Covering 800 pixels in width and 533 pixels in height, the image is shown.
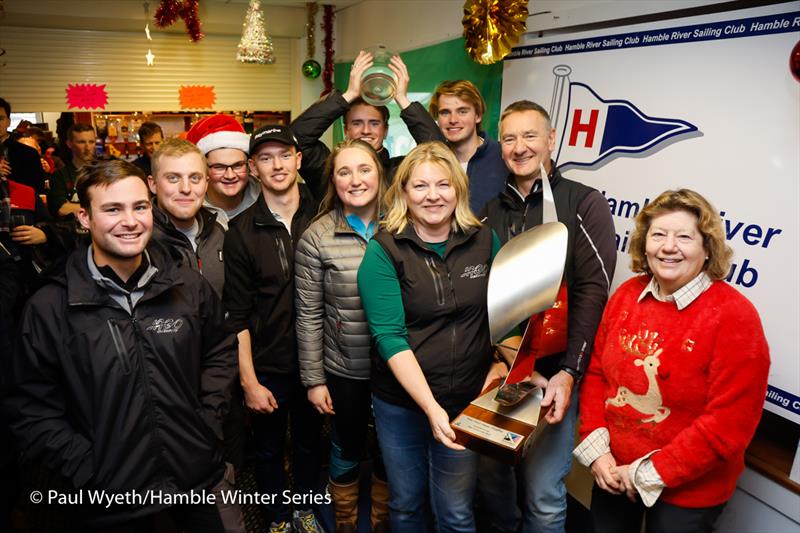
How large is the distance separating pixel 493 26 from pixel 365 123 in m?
0.94

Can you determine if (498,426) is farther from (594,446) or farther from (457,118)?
(457,118)

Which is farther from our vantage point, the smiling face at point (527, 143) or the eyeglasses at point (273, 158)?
the eyeglasses at point (273, 158)

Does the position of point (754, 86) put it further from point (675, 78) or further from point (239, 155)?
point (239, 155)

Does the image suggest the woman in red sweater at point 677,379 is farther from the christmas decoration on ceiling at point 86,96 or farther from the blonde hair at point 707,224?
the christmas decoration on ceiling at point 86,96

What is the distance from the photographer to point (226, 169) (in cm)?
226

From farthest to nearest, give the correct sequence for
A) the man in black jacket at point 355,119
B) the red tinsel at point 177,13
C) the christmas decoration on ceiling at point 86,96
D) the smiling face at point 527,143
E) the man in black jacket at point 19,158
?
the christmas decoration on ceiling at point 86,96 → the red tinsel at point 177,13 → the man in black jacket at point 19,158 → the man in black jacket at point 355,119 → the smiling face at point 527,143

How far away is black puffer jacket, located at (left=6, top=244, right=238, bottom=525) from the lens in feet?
4.62

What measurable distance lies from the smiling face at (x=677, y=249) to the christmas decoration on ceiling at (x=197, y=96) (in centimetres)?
510

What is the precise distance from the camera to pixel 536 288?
147 cm

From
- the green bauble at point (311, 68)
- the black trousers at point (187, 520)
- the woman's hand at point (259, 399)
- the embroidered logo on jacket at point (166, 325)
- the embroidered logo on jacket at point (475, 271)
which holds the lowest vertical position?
the black trousers at point (187, 520)

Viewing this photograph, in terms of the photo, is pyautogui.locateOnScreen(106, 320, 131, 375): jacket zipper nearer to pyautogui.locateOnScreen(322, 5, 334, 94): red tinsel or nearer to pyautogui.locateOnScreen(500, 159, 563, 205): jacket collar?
pyautogui.locateOnScreen(500, 159, 563, 205): jacket collar

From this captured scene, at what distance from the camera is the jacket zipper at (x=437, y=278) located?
1615 millimetres

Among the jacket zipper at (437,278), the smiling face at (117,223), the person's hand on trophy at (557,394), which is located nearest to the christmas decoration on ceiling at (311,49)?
the smiling face at (117,223)

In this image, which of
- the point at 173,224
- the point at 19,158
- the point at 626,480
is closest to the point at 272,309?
the point at 173,224
